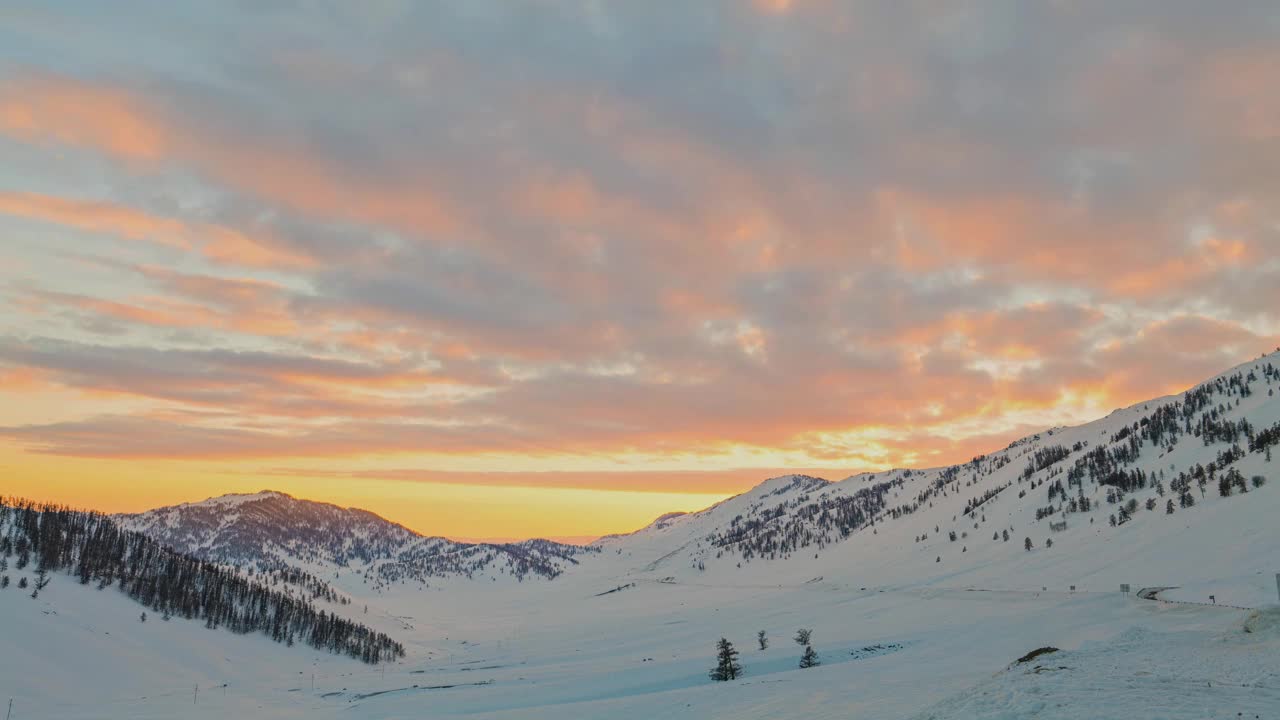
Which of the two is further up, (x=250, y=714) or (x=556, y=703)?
(x=556, y=703)

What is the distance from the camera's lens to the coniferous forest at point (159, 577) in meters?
112

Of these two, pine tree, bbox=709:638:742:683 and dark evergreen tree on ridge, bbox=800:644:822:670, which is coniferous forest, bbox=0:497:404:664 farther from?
dark evergreen tree on ridge, bbox=800:644:822:670

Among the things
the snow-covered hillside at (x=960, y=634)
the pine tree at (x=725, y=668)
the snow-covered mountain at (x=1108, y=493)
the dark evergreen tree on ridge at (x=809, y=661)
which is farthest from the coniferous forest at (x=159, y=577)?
the dark evergreen tree on ridge at (x=809, y=661)

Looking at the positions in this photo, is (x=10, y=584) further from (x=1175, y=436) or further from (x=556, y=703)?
(x=1175, y=436)

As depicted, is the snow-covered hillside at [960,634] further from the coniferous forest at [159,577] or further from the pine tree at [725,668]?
the coniferous forest at [159,577]

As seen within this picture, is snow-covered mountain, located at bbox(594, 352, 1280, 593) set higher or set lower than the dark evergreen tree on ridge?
higher

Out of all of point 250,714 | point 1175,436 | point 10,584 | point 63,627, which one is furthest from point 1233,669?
point 10,584

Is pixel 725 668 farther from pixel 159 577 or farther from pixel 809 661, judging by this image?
pixel 159 577

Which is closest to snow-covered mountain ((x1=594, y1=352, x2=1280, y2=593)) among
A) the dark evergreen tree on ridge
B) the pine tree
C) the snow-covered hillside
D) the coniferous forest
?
the snow-covered hillside

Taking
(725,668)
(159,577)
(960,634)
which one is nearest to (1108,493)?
(960,634)

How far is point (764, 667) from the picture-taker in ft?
148

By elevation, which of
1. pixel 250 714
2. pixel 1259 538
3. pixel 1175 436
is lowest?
pixel 250 714

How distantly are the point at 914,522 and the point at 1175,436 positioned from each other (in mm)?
68018

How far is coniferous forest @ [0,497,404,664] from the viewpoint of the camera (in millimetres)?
111500
